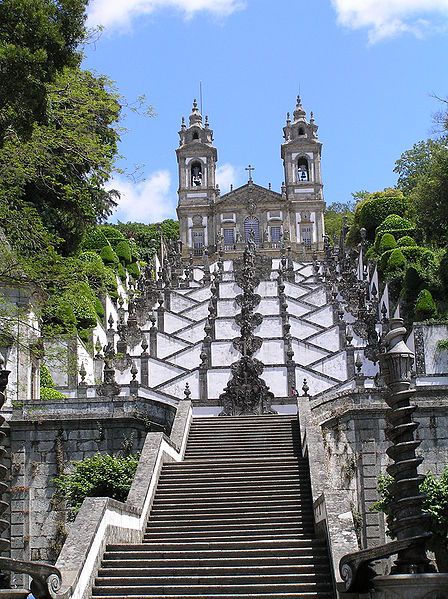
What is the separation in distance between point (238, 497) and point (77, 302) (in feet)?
13.6

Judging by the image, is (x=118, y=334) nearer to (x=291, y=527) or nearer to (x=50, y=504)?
(x=50, y=504)

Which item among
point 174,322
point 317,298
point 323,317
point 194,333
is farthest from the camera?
point 317,298

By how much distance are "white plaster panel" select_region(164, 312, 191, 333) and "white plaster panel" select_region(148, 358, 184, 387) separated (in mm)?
6197

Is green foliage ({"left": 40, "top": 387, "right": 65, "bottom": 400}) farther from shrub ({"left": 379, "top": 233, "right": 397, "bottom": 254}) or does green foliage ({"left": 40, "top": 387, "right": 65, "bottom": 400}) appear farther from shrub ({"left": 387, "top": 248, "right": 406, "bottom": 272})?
shrub ({"left": 379, "top": 233, "right": 397, "bottom": 254})

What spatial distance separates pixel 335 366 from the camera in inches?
1227

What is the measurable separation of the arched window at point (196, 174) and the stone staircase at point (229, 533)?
A: 53177mm

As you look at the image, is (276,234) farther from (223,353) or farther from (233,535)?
(233,535)

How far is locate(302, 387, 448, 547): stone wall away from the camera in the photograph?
16.8 m

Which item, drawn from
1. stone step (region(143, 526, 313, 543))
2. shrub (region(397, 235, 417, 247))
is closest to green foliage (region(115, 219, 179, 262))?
shrub (region(397, 235, 417, 247))

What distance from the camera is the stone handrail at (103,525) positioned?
10.3m

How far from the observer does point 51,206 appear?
23.8 metres

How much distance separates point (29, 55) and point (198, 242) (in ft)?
179

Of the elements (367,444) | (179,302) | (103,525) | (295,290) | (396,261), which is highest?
(295,290)

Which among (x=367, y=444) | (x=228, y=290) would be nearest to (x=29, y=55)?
(x=367, y=444)
